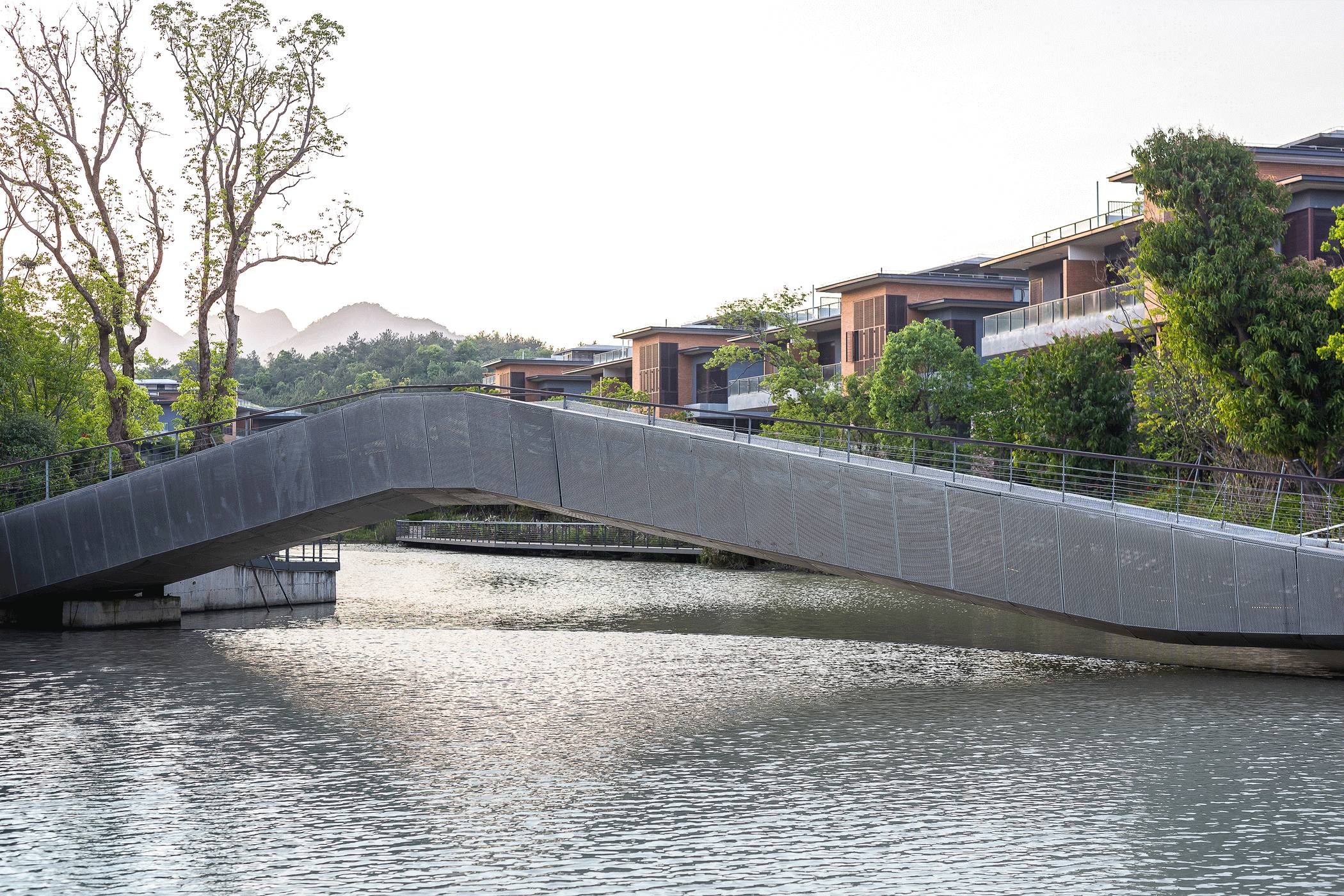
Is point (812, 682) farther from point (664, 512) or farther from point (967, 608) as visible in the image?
point (967, 608)

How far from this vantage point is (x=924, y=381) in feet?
130

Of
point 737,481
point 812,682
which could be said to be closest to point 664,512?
point 737,481

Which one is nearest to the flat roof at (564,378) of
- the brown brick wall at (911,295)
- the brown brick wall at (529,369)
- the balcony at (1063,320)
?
the brown brick wall at (529,369)

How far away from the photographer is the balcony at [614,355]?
79125 mm

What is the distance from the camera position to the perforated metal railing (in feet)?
62.4

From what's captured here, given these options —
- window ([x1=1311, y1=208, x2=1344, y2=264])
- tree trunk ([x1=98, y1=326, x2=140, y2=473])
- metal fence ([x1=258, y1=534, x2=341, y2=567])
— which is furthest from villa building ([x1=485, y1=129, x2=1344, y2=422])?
tree trunk ([x1=98, y1=326, x2=140, y2=473])

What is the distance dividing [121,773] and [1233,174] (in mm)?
19815

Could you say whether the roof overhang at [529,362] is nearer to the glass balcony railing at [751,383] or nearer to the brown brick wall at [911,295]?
the glass balcony railing at [751,383]

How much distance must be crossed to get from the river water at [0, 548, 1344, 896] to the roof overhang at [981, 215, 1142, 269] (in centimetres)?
1790


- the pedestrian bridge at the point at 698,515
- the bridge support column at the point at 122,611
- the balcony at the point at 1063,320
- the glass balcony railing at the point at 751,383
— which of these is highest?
the balcony at the point at 1063,320

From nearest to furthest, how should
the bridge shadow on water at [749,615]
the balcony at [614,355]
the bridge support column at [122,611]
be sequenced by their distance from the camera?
1. the bridge shadow on water at [749,615]
2. the bridge support column at [122,611]
3. the balcony at [614,355]

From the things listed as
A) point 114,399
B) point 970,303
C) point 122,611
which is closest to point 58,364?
point 114,399

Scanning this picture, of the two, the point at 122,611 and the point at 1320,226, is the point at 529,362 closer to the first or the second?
the point at 1320,226

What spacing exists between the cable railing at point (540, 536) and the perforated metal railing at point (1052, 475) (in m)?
17.8
